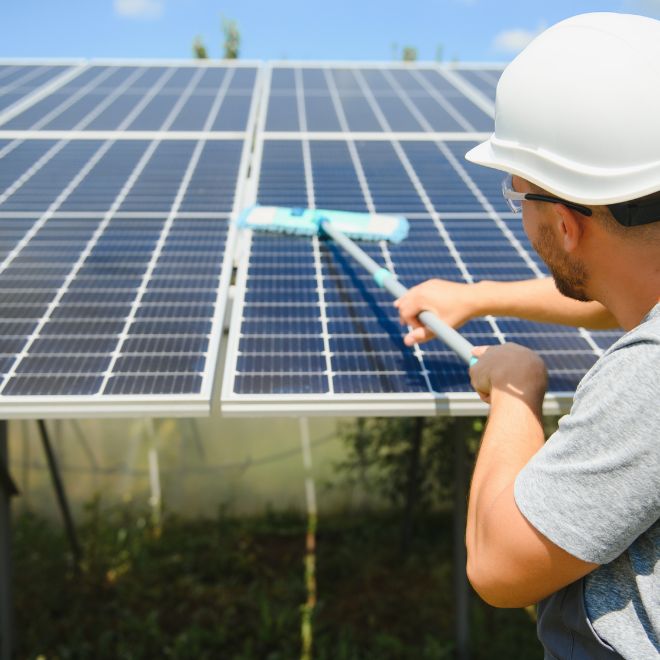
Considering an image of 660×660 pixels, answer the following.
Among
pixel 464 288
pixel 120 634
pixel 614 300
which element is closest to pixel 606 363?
pixel 614 300

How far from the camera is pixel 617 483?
1.43 metres

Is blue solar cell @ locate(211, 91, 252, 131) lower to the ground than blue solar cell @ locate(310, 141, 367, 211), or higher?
higher

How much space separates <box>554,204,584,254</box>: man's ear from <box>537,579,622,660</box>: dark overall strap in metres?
0.86

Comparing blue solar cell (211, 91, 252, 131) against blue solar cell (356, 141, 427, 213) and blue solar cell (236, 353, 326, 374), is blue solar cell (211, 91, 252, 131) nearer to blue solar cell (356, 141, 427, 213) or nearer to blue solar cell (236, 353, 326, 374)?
blue solar cell (356, 141, 427, 213)

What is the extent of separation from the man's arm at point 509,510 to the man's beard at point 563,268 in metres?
0.36

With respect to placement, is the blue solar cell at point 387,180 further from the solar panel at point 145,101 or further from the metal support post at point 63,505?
the metal support post at point 63,505

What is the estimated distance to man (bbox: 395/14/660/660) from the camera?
1.44m

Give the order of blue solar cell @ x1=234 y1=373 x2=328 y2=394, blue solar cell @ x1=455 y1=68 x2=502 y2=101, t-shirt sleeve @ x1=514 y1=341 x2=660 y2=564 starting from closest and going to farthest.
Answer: t-shirt sleeve @ x1=514 y1=341 x2=660 y2=564
blue solar cell @ x1=234 y1=373 x2=328 y2=394
blue solar cell @ x1=455 y1=68 x2=502 y2=101

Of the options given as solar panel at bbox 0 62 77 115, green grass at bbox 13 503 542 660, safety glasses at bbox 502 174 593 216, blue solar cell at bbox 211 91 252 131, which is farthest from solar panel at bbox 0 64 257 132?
safety glasses at bbox 502 174 593 216

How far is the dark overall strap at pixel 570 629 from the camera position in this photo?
68.3 inches

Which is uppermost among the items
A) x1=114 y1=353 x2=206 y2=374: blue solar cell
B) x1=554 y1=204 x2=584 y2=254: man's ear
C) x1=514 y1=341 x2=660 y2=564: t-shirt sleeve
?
x1=554 y1=204 x2=584 y2=254: man's ear

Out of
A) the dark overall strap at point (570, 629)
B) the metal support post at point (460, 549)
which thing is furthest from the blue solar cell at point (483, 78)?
the dark overall strap at point (570, 629)

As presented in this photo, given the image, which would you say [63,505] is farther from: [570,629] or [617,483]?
[617,483]

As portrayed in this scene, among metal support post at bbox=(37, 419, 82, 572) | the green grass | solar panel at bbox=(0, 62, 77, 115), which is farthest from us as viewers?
solar panel at bbox=(0, 62, 77, 115)
